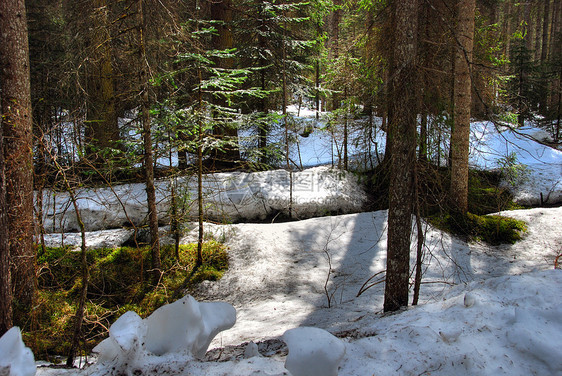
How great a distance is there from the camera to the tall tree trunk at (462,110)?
8.40 metres

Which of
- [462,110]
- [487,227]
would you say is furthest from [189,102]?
[487,227]

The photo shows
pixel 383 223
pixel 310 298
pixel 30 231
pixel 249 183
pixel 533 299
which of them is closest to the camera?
pixel 533 299

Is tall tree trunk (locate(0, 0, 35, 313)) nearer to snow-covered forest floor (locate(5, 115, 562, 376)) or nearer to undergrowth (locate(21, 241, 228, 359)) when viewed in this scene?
undergrowth (locate(21, 241, 228, 359))

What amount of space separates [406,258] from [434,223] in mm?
5050

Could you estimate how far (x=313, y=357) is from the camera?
2.64 meters

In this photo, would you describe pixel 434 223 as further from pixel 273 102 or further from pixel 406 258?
pixel 273 102

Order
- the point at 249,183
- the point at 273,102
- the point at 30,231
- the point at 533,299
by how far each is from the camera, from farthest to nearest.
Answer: the point at 273,102, the point at 249,183, the point at 30,231, the point at 533,299

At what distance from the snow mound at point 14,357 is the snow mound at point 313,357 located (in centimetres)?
203

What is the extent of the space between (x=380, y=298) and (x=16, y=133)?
6.45 metres

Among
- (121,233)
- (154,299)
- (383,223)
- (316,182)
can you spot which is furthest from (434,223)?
(121,233)

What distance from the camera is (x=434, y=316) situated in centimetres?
379

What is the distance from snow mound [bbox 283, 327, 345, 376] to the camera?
2635 mm

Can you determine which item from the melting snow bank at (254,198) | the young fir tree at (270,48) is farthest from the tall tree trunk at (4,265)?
the young fir tree at (270,48)

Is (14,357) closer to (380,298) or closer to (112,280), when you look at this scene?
(112,280)
